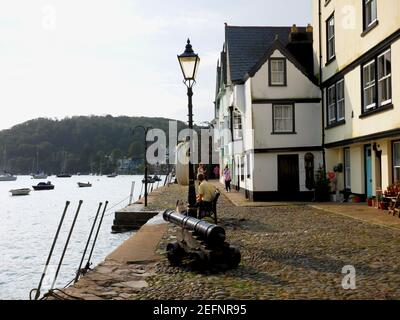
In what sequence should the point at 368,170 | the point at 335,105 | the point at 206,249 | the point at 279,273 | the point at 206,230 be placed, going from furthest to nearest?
the point at 335,105 → the point at 368,170 → the point at 206,249 → the point at 206,230 → the point at 279,273

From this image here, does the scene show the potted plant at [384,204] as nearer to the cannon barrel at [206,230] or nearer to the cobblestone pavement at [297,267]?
the cobblestone pavement at [297,267]

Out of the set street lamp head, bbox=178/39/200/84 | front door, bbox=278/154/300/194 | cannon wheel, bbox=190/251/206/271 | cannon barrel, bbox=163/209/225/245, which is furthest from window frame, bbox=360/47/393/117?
cannon wheel, bbox=190/251/206/271

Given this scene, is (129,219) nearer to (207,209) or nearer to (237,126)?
(207,209)

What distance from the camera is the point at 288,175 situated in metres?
26.2

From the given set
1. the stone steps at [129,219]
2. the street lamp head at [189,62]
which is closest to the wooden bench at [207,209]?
the street lamp head at [189,62]

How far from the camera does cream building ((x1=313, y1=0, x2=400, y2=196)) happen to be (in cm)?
1739

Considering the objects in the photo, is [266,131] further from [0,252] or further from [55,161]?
[55,161]

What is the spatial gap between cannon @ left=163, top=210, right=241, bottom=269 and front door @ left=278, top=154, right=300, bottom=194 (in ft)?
56.2

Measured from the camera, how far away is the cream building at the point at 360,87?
17.4 m

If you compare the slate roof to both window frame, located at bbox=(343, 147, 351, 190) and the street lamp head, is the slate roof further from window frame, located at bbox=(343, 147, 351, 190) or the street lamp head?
the street lamp head

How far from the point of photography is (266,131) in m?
26.2

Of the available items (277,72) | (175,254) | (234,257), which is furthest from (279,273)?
(277,72)

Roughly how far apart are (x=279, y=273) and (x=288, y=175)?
59.6 ft
